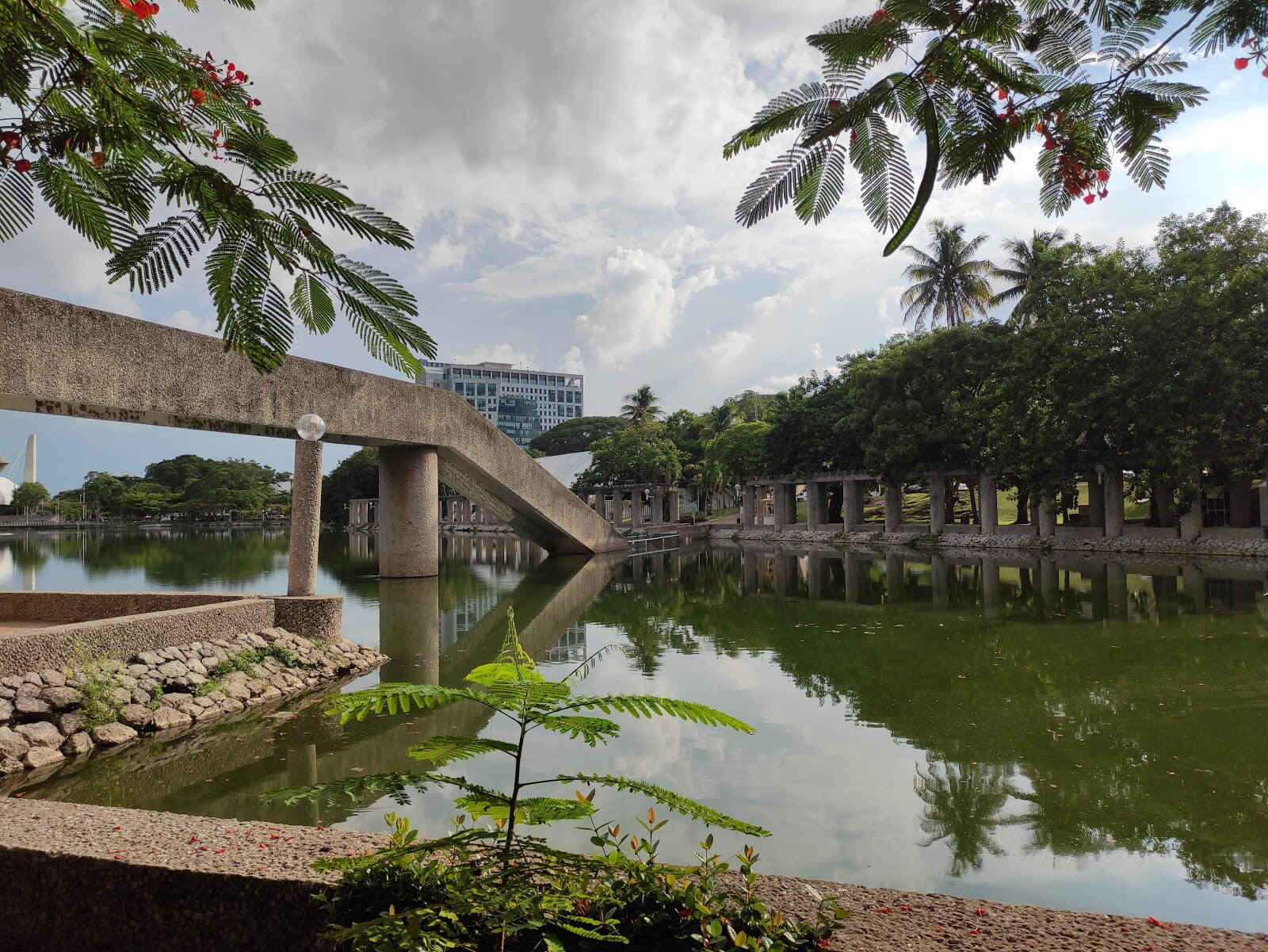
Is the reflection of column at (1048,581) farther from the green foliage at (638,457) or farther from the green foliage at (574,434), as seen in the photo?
the green foliage at (574,434)

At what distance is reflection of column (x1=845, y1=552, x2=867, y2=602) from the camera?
54.7ft

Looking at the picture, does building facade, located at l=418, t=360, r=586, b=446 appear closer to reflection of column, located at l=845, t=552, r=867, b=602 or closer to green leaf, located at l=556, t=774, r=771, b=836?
reflection of column, located at l=845, t=552, r=867, b=602

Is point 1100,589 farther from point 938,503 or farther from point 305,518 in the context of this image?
point 938,503

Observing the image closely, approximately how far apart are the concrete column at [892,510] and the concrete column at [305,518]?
2778cm

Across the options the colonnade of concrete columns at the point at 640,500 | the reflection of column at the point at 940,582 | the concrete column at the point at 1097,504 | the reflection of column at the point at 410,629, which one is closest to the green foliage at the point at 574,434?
the colonnade of concrete columns at the point at 640,500

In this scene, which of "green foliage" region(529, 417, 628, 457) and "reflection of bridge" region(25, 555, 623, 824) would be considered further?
"green foliage" region(529, 417, 628, 457)

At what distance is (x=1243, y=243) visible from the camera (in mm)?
22078

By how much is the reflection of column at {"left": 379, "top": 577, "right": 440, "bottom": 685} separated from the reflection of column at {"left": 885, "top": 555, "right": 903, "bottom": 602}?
8930 millimetres

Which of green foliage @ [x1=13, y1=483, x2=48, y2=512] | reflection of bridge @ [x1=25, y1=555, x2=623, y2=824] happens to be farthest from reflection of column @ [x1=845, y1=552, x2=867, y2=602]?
green foliage @ [x1=13, y1=483, x2=48, y2=512]

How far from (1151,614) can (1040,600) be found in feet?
6.93

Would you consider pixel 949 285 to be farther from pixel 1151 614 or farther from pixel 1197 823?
pixel 1197 823

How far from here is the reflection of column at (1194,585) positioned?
14.2 meters

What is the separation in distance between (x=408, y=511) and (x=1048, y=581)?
Answer: 1549 centimetres

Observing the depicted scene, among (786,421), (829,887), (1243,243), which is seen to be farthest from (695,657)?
(786,421)
